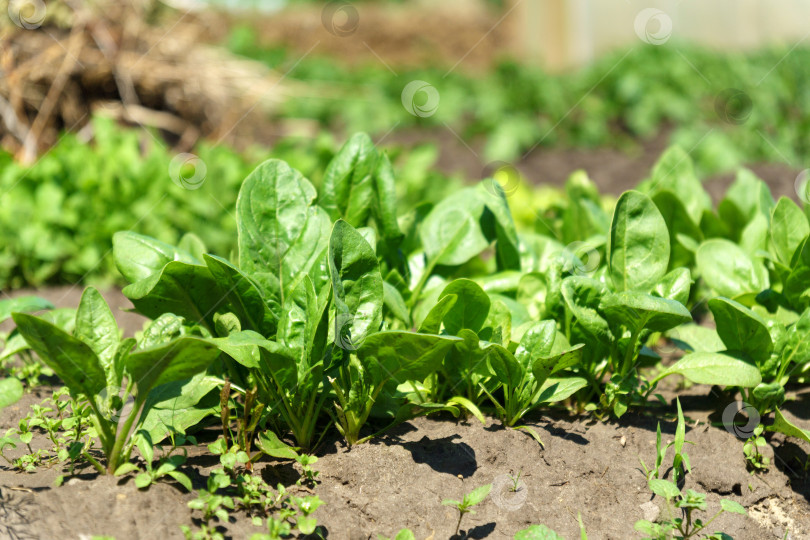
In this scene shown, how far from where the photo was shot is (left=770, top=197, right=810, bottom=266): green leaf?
6.37ft

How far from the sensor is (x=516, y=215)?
3375 mm

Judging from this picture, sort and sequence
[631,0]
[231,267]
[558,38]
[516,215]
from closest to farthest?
[231,267] < [516,215] < [631,0] < [558,38]

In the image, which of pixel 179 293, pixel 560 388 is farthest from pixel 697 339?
pixel 179 293

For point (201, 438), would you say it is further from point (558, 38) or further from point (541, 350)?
point (558, 38)

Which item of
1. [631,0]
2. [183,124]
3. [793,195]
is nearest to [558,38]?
[631,0]

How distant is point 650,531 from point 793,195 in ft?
8.32

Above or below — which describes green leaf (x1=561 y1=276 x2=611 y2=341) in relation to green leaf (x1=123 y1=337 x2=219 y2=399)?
above

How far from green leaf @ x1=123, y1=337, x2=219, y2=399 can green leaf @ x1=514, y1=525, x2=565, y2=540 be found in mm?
700

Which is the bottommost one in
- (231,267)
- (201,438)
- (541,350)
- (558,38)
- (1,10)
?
(201,438)

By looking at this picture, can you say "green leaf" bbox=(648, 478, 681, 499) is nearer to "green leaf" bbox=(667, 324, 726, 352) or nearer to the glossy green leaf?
"green leaf" bbox=(667, 324, 726, 352)

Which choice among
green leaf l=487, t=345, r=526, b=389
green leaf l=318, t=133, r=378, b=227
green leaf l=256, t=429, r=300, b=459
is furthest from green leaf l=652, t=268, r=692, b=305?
green leaf l=256, t=429, r=300, b=459

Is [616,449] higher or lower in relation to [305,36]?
lower

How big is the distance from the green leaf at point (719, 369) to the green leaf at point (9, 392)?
1.44 m

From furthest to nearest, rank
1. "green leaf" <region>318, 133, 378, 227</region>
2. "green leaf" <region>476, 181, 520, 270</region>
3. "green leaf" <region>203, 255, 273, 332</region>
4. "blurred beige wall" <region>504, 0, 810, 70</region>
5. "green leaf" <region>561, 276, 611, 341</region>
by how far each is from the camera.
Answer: "blurred beige wall" <region>504, 0, 810, 70</region>, "green leaf" <region>476, 181, 520, 270</region>, "green leaf" <region>318, 133, 378, 227</region>, "green leaf" <region>561, 276, 611, 341</region>, "green leaf" <region>203, 255, 273, 332</region>
